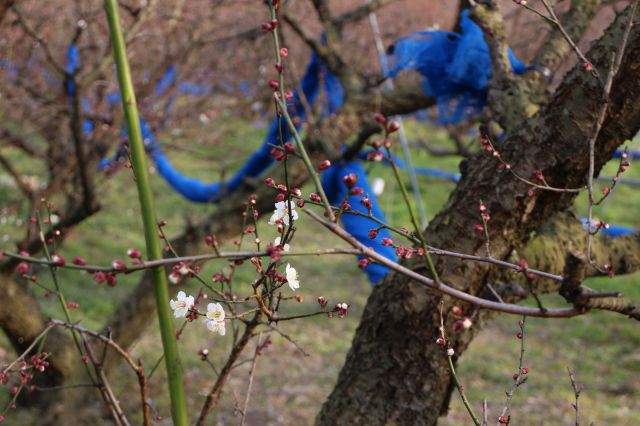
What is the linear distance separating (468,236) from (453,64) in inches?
46.2

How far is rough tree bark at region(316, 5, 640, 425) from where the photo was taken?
181 centimetres

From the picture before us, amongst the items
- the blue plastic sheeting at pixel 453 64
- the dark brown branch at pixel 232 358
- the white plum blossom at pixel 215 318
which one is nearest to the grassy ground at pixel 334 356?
the blue plastic sheeting at pixel 453 64

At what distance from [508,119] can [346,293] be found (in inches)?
189

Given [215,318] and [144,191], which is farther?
[215,318]

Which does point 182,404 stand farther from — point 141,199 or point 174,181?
point 174,181

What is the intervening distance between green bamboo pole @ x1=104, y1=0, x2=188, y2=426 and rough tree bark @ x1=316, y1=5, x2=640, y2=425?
1.03 m

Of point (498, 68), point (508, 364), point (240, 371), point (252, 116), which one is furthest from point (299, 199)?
point (252, 116)

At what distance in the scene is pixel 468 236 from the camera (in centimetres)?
186

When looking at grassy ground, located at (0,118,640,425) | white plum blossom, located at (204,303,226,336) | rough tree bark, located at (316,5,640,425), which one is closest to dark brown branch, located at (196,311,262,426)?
white plum blossom, located at (204,303,226,336)

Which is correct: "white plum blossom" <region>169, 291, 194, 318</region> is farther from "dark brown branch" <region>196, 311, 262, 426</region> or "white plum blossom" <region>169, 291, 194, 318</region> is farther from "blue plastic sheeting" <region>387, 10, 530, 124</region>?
"blue plastic sheeting" <region>387, 10, 530, 124</region>

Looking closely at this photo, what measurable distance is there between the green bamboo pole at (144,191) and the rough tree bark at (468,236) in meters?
1.03

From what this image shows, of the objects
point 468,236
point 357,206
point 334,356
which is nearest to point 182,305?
point 468,236

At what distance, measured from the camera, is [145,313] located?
148 inches

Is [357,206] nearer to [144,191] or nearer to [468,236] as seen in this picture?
[468,236]
